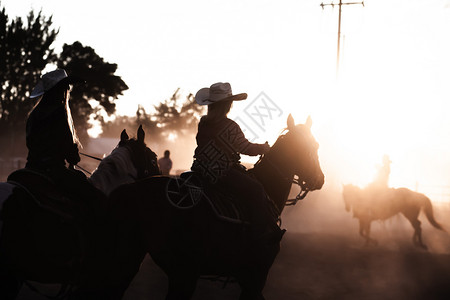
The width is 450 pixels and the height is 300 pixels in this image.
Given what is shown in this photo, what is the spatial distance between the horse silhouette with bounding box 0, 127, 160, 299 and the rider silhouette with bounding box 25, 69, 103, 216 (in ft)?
0.38

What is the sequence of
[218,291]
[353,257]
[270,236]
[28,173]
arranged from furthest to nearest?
[353,257]
[218,291]
[270,236]
[28,173]

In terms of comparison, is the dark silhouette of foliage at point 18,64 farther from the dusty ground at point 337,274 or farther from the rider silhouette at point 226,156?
the rider silhouette at point 226,156

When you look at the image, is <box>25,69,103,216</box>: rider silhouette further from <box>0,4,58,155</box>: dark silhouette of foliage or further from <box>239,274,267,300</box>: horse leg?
<box>0,4,58,155</box>: dark silhouette of foliage

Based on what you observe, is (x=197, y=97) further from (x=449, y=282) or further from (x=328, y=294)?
(x=449, y=282)

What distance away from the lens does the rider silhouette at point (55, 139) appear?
17.8ft

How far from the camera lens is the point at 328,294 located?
9.34m

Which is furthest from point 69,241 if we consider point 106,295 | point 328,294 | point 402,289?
point 402,289

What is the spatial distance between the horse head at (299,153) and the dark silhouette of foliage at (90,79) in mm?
34951

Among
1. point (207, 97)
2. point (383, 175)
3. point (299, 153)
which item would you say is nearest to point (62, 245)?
point (207, 97)

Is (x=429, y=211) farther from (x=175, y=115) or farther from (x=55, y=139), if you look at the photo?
(x=175, y=115)

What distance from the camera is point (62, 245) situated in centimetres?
536

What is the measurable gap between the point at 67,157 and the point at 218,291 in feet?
14.1

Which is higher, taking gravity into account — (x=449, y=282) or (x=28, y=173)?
(x=28, y=173)

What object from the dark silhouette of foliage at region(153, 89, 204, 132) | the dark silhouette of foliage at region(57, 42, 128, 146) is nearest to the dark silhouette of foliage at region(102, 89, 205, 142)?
the dark silhouette of foliage at region(153, 89, 204, 132)
